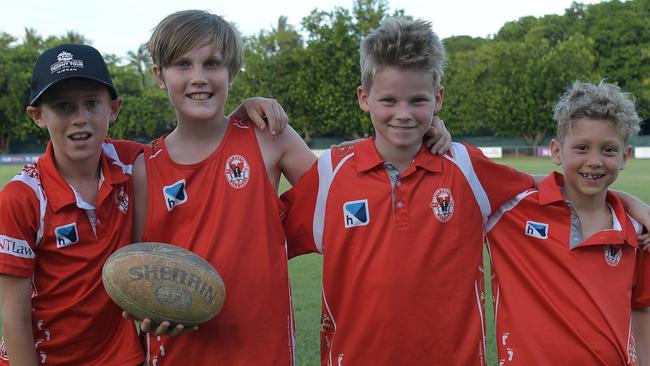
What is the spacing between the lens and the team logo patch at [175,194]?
110 inches

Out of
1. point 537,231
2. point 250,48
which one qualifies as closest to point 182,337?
point 537,231

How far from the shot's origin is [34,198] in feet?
8.39

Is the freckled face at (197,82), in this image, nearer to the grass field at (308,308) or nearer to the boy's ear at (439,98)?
the boy's ear at (439,98)

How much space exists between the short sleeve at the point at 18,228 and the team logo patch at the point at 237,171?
2.62 ft

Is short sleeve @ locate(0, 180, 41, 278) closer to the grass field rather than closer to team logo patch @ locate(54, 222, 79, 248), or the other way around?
team logo patch @ locate(54, 222, 79, 248)

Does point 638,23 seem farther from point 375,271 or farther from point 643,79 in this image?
point 375,271

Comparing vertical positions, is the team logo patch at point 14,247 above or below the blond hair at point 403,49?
below

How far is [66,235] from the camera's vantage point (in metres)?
2.60

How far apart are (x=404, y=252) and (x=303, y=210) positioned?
521 millimetres

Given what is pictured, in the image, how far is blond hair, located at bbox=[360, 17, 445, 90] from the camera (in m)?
2.76

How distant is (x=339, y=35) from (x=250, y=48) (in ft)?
24.0

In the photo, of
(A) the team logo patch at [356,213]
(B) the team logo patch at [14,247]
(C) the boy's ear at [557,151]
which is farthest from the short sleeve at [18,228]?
(C) the boy's ear at [557,151]

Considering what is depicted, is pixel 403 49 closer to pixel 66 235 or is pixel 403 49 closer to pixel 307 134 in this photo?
pixel 66 235

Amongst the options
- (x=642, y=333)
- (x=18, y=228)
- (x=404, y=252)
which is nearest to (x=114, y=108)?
(x=18, y=228)
